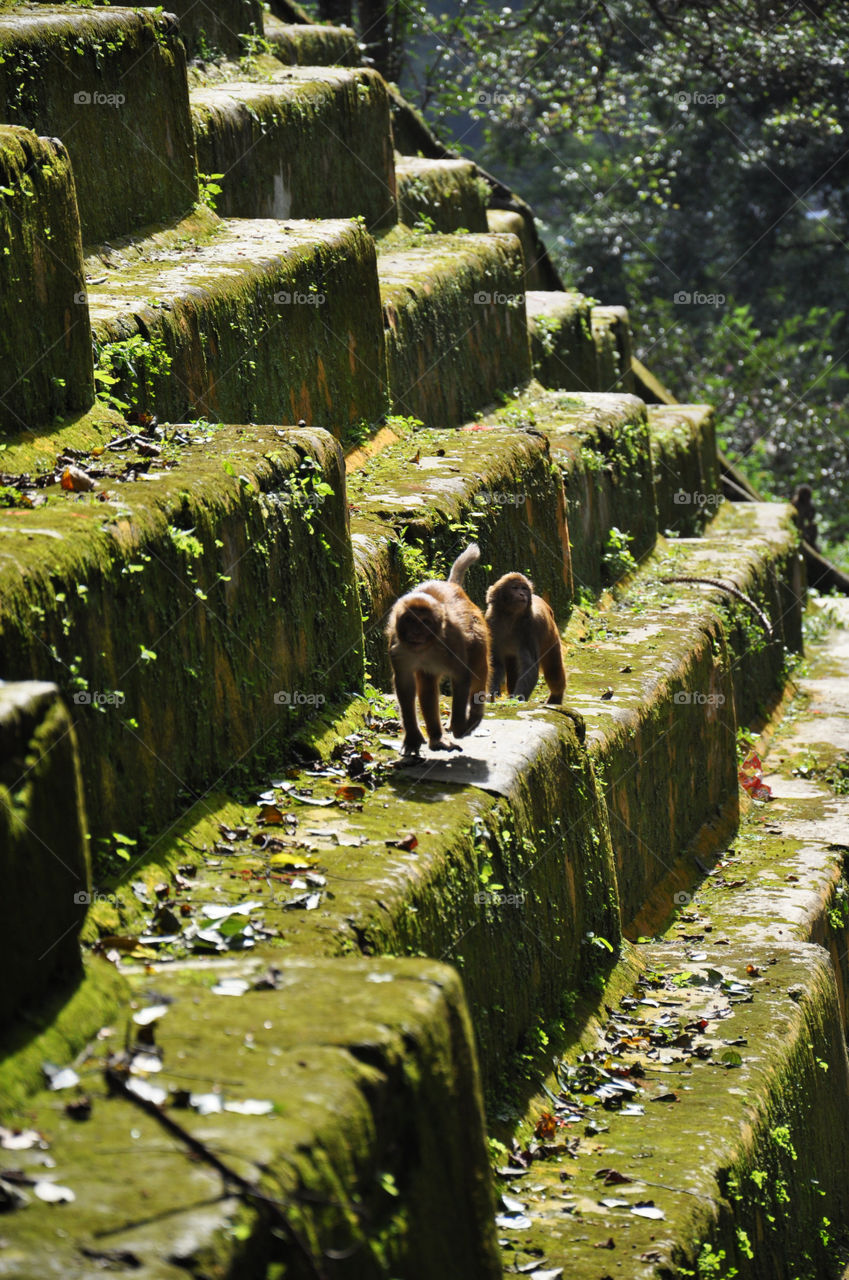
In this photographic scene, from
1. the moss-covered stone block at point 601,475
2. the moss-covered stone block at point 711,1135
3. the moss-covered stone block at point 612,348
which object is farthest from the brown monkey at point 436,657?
the moss-covered stone block at point 612,348

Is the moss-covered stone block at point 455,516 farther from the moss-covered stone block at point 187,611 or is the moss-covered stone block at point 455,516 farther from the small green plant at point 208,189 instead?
the small green plant at point 208,189

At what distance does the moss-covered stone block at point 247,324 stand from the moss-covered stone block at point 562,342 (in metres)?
A: 3.89

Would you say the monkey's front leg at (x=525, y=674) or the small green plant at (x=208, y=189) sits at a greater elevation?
the small green plant at (x=208, y=189)

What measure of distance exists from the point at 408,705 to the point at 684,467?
29.5ft

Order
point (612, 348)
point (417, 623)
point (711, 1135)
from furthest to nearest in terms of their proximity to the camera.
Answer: point (612, 348) → point (711, 1135) → point (417, 623)

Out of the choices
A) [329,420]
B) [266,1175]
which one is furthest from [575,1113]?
[329,420]

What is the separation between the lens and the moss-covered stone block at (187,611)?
183 inches

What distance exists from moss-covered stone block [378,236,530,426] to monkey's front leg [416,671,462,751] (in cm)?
401

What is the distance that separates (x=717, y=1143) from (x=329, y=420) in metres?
4.60

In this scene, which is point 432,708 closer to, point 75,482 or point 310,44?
point 75,482

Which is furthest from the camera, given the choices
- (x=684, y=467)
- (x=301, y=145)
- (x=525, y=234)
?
(x=525, y=234)

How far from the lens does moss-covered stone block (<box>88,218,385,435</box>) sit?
685cm

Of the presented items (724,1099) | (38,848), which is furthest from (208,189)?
(38,848)

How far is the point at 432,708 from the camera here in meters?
6.09
